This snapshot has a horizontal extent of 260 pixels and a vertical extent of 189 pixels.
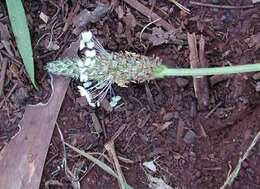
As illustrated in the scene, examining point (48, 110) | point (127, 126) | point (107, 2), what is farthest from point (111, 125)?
point (107, 2)

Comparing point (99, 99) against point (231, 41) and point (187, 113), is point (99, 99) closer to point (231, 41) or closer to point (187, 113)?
point (187, 113)

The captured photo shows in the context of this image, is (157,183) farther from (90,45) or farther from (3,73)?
(3,73)

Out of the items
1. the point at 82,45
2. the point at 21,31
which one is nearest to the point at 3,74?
the point at 21,31

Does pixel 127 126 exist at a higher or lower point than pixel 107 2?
lower

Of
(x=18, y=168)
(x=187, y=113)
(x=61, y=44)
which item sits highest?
(x=61, y=44)

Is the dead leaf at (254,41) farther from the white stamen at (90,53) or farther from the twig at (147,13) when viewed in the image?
the white stamen at (90,53)

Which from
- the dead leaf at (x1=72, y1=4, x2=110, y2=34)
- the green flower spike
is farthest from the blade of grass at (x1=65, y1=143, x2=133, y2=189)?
the dead leaf at (x1=72, y1=4, x2=110, y2=34)
